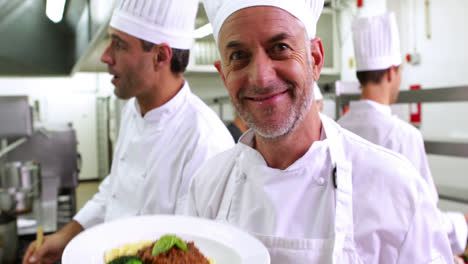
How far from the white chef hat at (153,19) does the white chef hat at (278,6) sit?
0.67 meters

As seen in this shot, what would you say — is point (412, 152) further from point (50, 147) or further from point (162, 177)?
→ point (50, 147)

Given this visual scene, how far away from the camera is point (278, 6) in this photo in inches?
31.3

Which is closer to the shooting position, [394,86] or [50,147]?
[394,86]

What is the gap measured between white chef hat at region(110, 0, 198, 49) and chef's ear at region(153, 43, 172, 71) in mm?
25

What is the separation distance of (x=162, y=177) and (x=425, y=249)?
97cm

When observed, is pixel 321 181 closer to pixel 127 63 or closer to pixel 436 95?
pixel 127 63

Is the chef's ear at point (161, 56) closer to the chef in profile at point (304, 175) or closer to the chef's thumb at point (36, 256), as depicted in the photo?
the chef in profile at point (304, 175)

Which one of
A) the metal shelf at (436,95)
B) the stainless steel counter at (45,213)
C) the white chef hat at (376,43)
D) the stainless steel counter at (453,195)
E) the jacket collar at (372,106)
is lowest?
the stainless steel counter at (45,213)

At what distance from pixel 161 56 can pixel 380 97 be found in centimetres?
119

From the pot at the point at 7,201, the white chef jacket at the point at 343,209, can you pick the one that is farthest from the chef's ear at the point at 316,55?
the pot at the point at 7,201

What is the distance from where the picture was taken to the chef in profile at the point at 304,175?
2.55ft

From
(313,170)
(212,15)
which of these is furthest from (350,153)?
(212,15)

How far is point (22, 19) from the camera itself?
1.99 metres

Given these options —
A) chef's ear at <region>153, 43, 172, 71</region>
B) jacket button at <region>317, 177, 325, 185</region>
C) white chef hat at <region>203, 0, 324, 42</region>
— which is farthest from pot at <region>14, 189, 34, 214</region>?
jacket button at <region>317, 177, 325, 185</region>
